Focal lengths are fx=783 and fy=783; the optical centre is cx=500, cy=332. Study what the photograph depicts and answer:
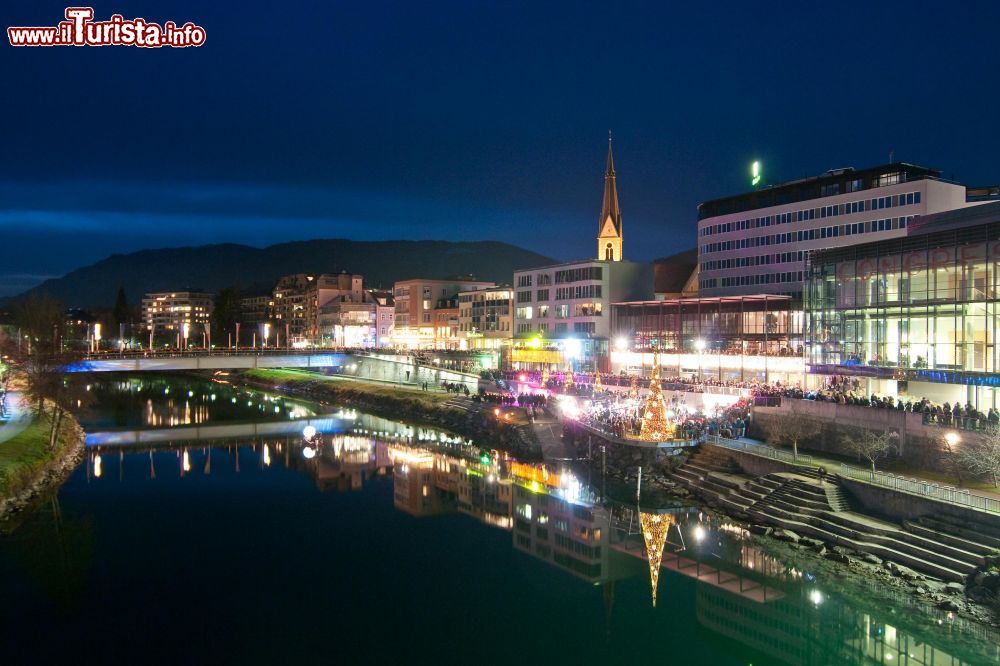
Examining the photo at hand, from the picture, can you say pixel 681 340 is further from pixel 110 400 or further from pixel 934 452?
pixel 110 400

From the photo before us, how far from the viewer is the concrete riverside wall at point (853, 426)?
41.3m

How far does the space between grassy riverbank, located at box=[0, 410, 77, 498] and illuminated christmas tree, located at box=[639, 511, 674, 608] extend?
34928mm

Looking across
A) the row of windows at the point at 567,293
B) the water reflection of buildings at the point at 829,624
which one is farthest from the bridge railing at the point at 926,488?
the row of windows at the point at 567,293

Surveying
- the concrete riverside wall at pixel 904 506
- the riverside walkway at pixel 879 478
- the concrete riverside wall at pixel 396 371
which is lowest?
the concrete riverside wall at pixel 904 506

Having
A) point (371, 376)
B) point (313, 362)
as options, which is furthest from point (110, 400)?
point (371, 376)

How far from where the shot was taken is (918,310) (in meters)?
52.2

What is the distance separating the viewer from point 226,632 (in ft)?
94.8

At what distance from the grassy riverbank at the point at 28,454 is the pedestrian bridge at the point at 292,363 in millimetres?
14550

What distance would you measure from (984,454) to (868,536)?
679cm

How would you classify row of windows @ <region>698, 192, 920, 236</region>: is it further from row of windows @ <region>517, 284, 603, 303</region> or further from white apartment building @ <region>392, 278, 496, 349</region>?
white apartment building @ <region>392, 278, 496, 349</region>

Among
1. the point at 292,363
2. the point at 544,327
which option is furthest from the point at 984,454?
the point at 292,363

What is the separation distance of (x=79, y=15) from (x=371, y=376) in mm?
79042

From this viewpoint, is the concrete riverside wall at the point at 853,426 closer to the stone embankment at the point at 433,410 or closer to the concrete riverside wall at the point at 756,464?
the concrete riverside wall at the point at 756,464

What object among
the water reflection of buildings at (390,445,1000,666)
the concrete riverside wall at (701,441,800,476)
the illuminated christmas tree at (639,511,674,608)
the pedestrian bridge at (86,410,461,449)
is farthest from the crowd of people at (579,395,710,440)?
the pedestrian bridge at (86,410,461,449)
